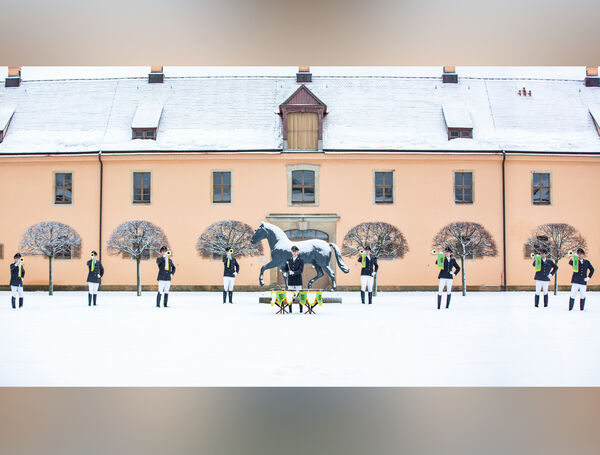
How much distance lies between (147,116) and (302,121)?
715 centimetres

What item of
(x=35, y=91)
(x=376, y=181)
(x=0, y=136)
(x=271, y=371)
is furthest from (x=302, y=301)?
(x=35, y=91)

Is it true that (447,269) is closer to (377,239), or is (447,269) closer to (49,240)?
(377,239)

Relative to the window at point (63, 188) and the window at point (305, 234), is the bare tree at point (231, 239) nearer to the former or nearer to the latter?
the window at point (305, 234)

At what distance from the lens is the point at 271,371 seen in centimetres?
682

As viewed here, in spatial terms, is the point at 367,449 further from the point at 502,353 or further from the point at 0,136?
the point at 0,136

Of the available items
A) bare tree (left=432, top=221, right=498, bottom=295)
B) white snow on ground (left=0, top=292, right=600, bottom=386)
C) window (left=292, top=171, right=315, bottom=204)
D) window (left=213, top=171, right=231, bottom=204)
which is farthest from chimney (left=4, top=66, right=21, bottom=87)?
bare tree (left=432, top=221, right=498, bottom=295)

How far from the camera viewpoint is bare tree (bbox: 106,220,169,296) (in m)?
24.9

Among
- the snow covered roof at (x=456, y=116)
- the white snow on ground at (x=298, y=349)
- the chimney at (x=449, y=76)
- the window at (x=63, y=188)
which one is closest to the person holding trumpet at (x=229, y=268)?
the white snow on ground at (x=298, y=349)

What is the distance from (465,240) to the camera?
25562mm

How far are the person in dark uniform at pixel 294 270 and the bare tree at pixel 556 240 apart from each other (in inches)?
538

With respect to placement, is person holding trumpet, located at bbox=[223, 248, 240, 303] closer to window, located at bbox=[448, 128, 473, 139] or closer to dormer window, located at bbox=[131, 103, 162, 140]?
dormer window, located at bbox=[131, 103, 162, 140]

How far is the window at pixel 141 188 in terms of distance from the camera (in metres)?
28.1

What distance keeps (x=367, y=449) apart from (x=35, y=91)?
32275mm

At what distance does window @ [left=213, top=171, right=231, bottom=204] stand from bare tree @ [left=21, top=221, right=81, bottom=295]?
238 inches
